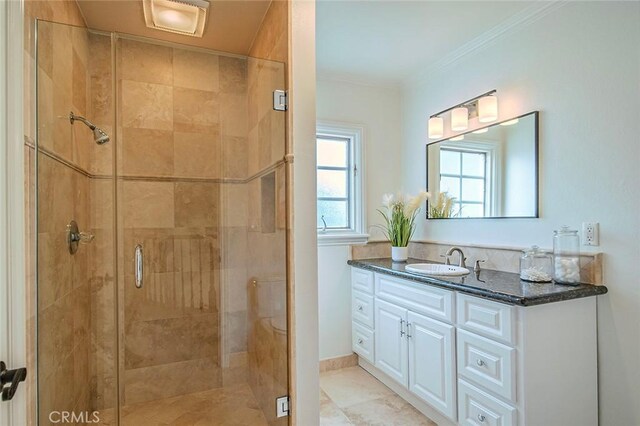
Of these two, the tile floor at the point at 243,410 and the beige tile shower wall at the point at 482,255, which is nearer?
the beige tile shower wall at the point at 482,255

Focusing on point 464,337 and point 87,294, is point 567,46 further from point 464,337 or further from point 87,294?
point 87,294

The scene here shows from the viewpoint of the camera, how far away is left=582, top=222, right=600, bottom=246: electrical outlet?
174 centimetres

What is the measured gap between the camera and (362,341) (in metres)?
2.71

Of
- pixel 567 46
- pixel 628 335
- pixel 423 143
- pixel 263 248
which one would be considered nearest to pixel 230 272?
pixel 263 248

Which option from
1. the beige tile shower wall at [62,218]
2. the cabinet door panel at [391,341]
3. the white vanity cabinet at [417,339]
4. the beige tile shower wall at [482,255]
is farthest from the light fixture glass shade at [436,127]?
the beige tile shower wall at [62,218]

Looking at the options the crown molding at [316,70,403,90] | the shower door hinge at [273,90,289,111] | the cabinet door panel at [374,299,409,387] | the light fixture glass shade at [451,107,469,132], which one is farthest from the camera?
the crown molding at [316,70,403,90]

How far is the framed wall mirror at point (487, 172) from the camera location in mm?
2082

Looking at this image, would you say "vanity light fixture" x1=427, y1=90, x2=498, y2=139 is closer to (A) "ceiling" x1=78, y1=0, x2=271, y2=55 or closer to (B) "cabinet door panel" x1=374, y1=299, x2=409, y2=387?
(B) "cabinet door panel" x1=374, y1=299, x2=409, y2=387

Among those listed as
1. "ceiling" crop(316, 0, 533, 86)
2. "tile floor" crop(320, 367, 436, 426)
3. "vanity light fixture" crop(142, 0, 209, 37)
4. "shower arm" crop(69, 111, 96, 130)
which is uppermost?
"ceiling" crop(316, 0, 533, 86)

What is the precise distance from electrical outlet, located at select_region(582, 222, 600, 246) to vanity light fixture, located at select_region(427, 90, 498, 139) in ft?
3.00

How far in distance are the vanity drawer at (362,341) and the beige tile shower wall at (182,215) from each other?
0.98 m

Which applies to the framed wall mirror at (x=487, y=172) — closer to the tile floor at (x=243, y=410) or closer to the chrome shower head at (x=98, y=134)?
the tile floor at (x=243, y=410)

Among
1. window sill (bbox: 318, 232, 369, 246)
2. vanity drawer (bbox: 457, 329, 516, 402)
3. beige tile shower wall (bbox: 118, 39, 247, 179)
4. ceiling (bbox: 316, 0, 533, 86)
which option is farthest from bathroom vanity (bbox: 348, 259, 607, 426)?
ceiling (bbox: 316, 0, 533, 86)

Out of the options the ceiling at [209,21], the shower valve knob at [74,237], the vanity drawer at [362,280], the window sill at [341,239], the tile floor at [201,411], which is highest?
the ceiling at [209,21]
